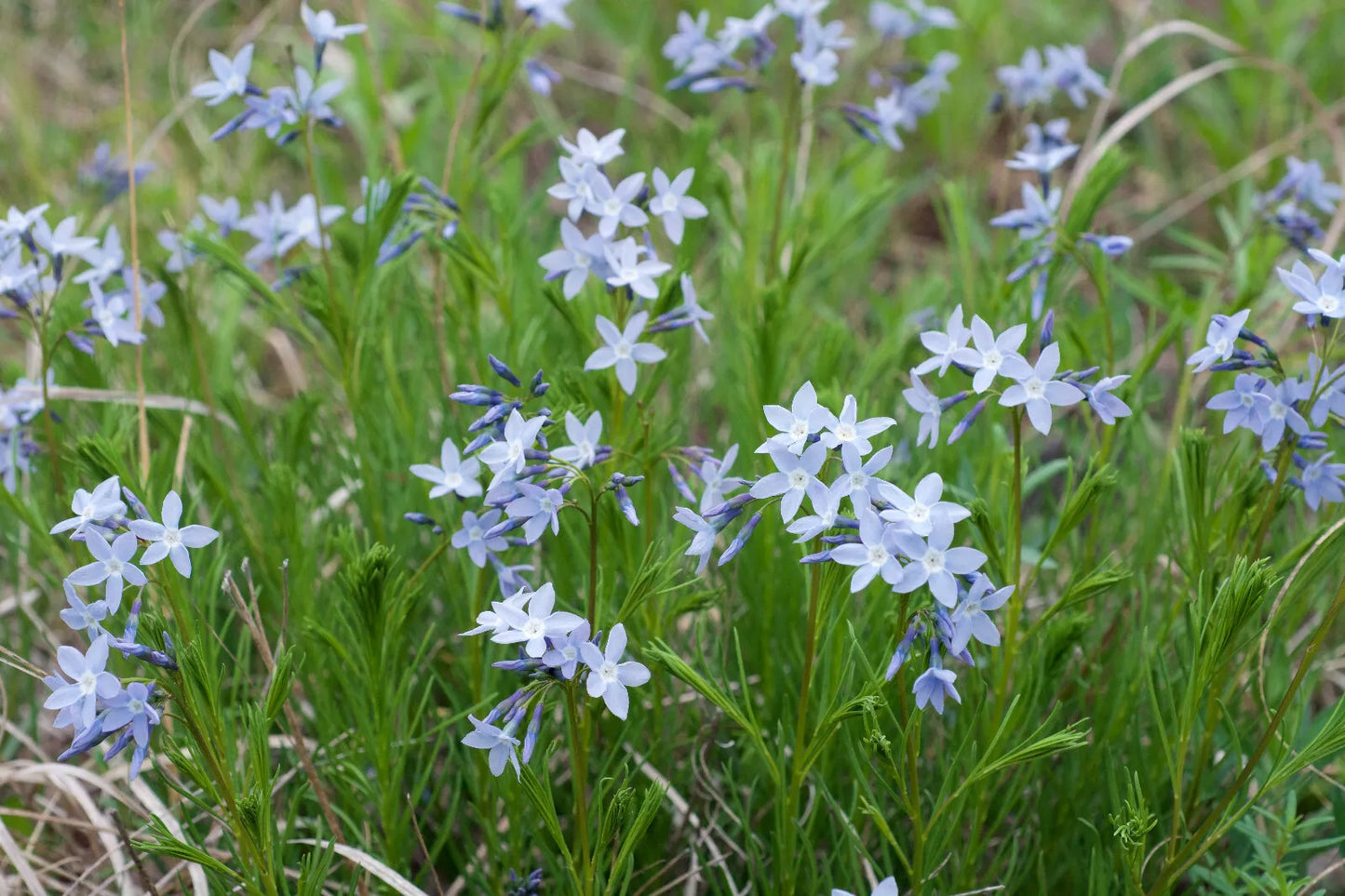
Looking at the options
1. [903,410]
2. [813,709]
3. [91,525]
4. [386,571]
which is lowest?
[813,709]

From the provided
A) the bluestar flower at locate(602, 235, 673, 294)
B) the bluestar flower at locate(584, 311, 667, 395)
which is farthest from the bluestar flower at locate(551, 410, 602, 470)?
the bluestar flower at locate(602, 235, 673, 294)

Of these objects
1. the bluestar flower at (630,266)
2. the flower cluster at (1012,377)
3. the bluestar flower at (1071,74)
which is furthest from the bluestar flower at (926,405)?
the bluestar flower at (1071,74)

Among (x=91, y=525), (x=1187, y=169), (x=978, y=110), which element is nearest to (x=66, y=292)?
(x=91, y=525)

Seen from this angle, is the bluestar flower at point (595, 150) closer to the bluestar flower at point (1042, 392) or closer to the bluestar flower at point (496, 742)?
the bluestar flower at point (1042, 392)

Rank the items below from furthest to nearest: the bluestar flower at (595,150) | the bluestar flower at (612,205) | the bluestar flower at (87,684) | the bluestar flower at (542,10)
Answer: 1. the bluestar flower at (542,10)
2. the bluestar flower at (595,150)
3. the bluestar flower at (612,205)
4. the bluestar flower at (87,684)

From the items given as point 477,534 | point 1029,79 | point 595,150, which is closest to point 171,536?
point 477,534

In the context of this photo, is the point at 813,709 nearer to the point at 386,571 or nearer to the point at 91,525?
the point at 386,571

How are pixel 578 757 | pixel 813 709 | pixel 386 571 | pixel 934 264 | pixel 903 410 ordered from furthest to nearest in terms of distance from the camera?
pixel 934 264
pixel 903 410
pixel 813 709
pixel 386 571
pixel 578 757

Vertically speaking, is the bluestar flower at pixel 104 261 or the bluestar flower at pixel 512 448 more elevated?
the bluestar flower at pixel 104 261
